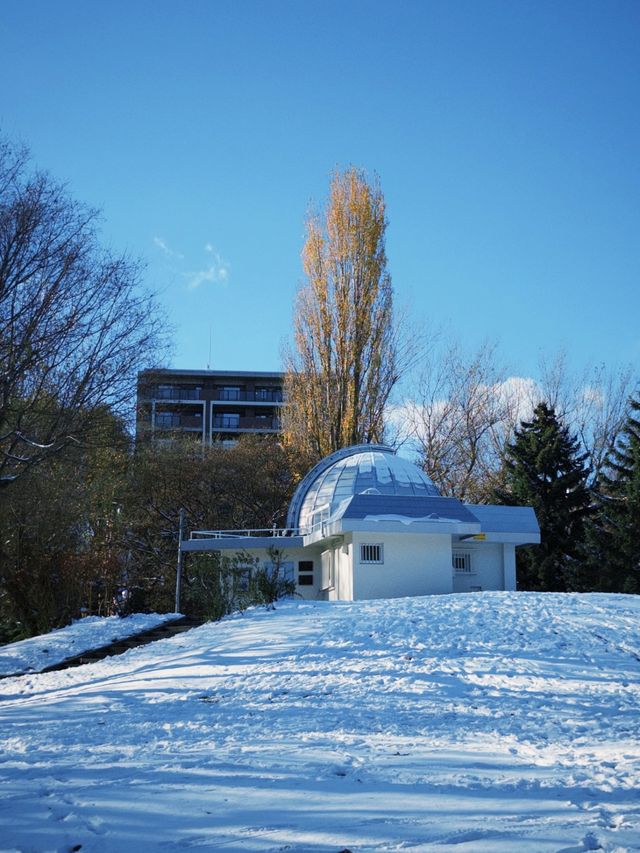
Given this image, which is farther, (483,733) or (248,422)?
(248,422)

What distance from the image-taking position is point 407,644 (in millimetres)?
15055

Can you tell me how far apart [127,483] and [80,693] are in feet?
76.4

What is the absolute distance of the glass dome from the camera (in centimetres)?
2791

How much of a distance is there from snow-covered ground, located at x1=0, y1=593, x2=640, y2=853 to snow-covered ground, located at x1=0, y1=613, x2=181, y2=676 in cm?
382

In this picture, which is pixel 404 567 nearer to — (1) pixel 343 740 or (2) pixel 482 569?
(2) pixel 482 569

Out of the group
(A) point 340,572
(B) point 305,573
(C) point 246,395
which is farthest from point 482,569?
(C) point 246,395

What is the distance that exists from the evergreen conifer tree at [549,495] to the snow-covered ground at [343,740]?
17922 mm

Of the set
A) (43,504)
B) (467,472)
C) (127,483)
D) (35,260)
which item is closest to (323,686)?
(35,260)

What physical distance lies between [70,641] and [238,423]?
4379 cm

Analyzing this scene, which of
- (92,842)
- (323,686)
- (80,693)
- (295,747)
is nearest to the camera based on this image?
(92,842)

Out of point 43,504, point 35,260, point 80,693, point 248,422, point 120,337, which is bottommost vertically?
point 80,693

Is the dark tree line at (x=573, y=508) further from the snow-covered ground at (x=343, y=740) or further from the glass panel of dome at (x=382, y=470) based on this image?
the snow-covered ground at (x=343, y=740)

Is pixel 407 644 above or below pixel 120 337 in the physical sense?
below

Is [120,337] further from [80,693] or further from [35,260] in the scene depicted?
[80,693]
